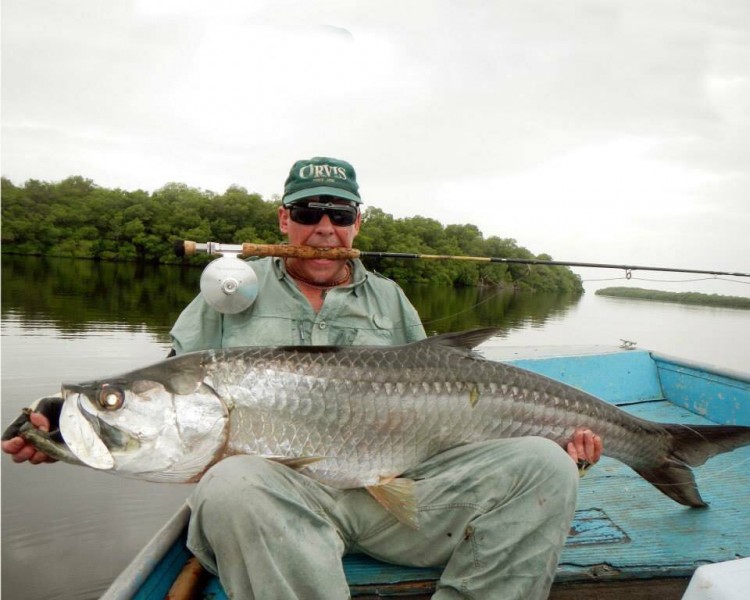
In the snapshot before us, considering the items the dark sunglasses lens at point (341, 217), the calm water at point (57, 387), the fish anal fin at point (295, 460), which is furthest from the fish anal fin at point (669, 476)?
the calm water at point (57, 387)

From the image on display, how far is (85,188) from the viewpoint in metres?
77.9

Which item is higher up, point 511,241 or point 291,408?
point 511,241

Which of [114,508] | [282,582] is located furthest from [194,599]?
[114,508]

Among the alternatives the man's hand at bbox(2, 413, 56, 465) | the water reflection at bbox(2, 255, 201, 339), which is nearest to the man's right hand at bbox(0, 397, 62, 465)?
the man's hand at bbox(2, 413, 56, 465)

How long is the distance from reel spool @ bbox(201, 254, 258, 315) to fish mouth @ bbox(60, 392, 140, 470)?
A: 925 millimetres

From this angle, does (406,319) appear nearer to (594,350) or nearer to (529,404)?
(529,404)

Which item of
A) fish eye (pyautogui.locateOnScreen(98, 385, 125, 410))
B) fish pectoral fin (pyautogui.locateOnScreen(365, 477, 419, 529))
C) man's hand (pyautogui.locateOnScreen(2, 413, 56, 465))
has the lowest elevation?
fish pectoral fin (pyautogui.locateOnScreen(365, 477, 419, 529))

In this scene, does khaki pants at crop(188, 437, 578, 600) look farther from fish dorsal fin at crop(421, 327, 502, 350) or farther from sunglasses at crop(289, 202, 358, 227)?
sunglasses at crop(289, 202, 358, 227)

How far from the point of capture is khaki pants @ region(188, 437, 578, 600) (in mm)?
2059

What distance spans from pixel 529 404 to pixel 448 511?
0.78m

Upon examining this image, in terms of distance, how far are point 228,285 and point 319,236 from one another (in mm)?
784

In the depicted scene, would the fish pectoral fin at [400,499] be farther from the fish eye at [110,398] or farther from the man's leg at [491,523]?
the fish eye at [110,398]

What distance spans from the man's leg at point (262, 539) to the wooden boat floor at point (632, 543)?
2.18 feet

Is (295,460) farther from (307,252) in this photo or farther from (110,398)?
(307,252)
